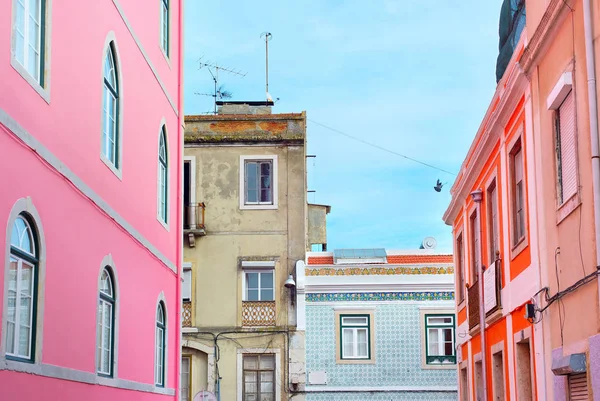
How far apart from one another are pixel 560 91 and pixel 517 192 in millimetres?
3959

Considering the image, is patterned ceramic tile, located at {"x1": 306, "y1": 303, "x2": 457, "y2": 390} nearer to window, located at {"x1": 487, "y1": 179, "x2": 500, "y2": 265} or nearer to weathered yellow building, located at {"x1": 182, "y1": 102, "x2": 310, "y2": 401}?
weathered yellow building, located at {"x1": 182, "y1": 102, "x2": 310, "y2": 401}

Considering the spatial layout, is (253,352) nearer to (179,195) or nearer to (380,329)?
(380,329)

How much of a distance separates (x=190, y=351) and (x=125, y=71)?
16.0 metres

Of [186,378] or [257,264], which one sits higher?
[257,264]

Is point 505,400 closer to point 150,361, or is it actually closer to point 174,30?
point 150,361

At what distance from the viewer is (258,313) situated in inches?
1156

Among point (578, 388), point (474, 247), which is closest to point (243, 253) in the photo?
point (474, 247)

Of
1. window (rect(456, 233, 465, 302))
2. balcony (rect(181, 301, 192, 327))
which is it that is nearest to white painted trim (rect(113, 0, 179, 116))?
window (rect(456, 233, 465, 302))

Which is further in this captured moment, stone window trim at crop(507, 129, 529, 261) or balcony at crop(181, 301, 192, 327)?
balcony at crop(181, 301, 192, 327)

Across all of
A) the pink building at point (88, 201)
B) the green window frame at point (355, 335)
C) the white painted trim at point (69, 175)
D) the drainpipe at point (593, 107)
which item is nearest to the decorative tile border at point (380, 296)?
the green window frame at point (355, 335)

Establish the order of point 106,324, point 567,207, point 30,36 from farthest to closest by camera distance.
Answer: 1. point 106,324
2. point 567,207
3. point 30,36

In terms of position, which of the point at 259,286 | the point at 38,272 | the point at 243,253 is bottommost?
the point at 38,272

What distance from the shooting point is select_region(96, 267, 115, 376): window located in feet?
43.1

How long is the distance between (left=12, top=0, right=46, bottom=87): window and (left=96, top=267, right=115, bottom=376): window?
3.47 metres
